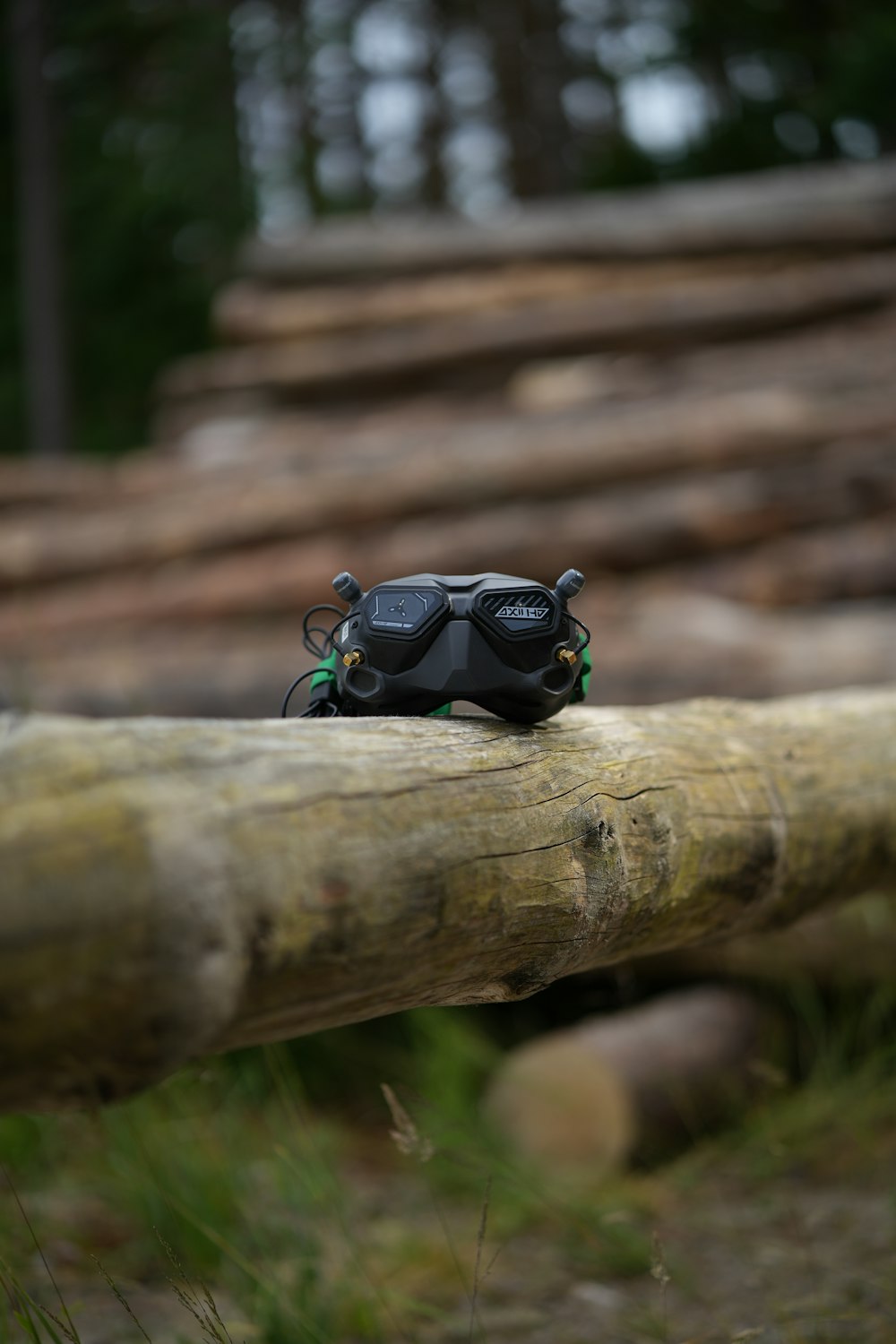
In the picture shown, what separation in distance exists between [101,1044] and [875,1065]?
2549 mm

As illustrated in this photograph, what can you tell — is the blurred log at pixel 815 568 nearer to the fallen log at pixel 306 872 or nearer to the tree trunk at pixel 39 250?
the fallen log at pixel 306 872

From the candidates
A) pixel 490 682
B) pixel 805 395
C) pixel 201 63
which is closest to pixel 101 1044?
pixel 490 682

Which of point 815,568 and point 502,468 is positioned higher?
point 502,468

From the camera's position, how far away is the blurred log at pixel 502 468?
5020 millimetres

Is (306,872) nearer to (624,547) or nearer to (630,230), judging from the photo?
(624,547)

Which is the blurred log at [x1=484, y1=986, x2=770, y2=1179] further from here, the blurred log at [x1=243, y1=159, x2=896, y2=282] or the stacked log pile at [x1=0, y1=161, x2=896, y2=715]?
the blurred log at [x1=243, y1=159, x2=896, y2=282]

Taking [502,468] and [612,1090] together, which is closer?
[612,1090]

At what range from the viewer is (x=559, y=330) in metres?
6.38

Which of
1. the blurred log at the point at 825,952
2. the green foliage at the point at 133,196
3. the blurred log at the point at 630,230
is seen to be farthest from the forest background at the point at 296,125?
the blurred log at the point at 825,952

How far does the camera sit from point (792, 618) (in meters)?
4.24

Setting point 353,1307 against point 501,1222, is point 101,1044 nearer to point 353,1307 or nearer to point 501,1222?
point 353,1307

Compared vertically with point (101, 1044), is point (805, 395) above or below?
above

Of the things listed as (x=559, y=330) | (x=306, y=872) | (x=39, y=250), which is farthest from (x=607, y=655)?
(x=39, y=250)

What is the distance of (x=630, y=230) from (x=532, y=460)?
2361mm
